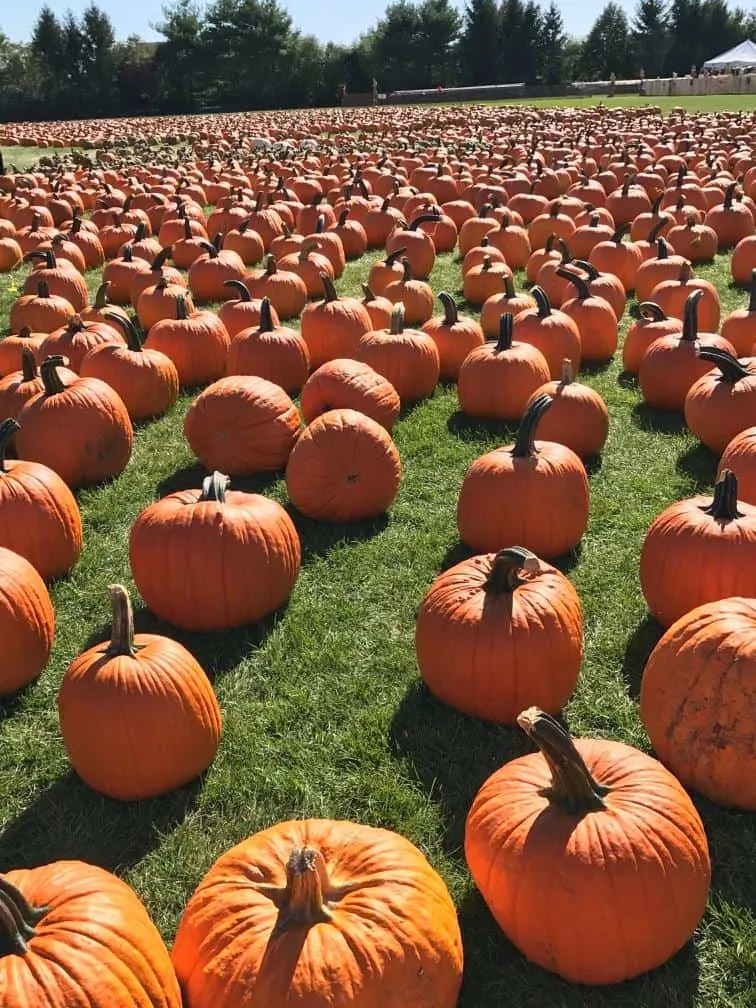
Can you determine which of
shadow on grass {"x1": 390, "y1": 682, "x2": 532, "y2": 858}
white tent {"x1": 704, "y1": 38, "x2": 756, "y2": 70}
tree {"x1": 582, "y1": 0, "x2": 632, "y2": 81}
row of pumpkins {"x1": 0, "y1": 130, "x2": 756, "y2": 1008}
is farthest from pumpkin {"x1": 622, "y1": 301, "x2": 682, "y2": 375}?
tree {"x1": 582, "y1": 0, "x2": 632, "y2": 81}

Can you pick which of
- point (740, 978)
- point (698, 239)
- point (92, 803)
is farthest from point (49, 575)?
point (698, 239)

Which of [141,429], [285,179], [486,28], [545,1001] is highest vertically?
[486,28]

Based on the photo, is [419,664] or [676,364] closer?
[419,664]

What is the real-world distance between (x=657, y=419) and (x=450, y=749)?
405 centimetres

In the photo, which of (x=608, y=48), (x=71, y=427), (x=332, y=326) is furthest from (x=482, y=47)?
(x=71, y=427)

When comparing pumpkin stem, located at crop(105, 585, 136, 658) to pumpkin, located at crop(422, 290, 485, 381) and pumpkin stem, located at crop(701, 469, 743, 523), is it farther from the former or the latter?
pumpkin, located at crop(422, 290, 485, 381)

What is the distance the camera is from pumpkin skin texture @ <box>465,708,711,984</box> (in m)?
2.53

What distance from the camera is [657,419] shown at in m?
6.77

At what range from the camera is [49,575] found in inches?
193

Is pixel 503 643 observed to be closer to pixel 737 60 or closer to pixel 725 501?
pixel 725 501

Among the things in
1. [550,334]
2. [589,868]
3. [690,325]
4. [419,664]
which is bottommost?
[419,664]

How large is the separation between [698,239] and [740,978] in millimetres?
10194

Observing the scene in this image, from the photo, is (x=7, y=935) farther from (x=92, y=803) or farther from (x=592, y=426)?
(x=592, y=426)

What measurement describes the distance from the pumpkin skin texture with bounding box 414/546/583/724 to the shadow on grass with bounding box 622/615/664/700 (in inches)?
14.5
